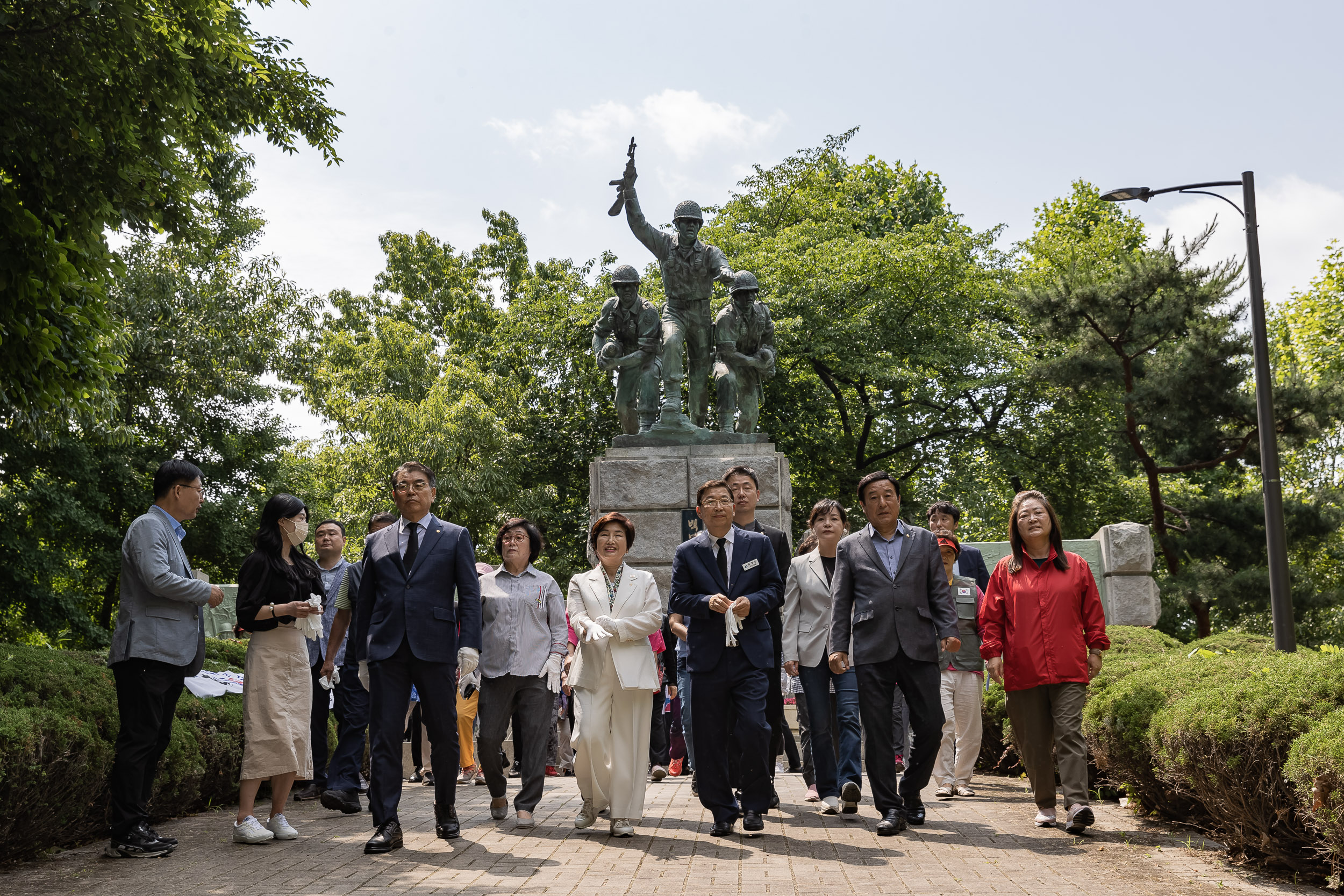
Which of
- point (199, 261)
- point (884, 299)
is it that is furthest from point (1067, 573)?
point (199, 261)

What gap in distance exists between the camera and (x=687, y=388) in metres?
13.9

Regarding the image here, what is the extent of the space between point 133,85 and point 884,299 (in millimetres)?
19812

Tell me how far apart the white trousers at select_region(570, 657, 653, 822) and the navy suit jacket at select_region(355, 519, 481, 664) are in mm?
704

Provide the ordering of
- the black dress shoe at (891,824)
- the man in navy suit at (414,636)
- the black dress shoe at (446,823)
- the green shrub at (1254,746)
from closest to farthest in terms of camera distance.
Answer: the green shrub at (1254,746), the man in navy suit at (414,636), the black dress shoe at (891,824), the black dress shoe at (446,823)

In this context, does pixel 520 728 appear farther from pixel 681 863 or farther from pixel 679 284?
pixel 679 284

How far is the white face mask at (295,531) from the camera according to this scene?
21.4 feet

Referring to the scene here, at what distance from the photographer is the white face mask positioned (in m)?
6.53

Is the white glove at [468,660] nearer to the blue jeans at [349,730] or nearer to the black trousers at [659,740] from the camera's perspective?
the blue jeans at [349,730]

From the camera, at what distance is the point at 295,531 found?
6582 mm

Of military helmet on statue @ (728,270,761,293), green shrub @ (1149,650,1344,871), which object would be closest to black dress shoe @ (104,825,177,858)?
green shrub @ (1149,650,1344,871)

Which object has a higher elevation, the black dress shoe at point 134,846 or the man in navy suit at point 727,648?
the man in navy suit at point 727,648

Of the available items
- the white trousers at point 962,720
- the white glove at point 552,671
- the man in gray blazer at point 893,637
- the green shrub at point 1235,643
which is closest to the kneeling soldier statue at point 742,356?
the green shrub at point 1235,643

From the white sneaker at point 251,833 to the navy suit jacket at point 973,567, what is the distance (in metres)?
4.98

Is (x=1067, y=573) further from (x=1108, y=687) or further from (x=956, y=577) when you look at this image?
(x=956, y=577)
